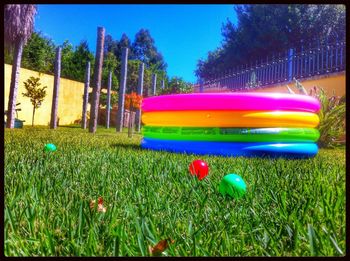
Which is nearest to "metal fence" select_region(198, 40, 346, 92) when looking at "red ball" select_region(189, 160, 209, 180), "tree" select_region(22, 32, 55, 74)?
"red ball" select_region(189, 160, 209, 180)

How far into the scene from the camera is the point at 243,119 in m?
4.16

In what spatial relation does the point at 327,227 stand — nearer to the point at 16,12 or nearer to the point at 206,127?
the point at 206,127

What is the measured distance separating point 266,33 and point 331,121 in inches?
541

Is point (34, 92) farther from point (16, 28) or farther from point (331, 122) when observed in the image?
point (331, 122)

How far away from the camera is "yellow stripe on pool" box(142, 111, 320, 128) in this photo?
4.12 m

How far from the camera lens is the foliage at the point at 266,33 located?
15.2 metres

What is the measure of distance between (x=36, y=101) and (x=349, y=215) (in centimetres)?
1512

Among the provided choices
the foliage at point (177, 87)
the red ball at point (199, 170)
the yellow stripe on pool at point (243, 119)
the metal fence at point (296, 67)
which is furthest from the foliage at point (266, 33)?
the red ball at point (199, 170)

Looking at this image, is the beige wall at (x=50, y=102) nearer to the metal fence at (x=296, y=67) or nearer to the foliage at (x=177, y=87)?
the foliage at (x=177, y=87)

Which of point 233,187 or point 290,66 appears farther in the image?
point 290,66

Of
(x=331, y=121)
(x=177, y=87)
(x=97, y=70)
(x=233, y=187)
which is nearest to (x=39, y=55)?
(x=97, y=70)

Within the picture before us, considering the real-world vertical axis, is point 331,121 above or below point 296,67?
below

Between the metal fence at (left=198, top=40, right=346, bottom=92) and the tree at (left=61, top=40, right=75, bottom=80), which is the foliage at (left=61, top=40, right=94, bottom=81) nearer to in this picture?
the tree at (left=61, top=40, right=75, bottom=80)

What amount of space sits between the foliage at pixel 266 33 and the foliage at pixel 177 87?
2.44 ft
